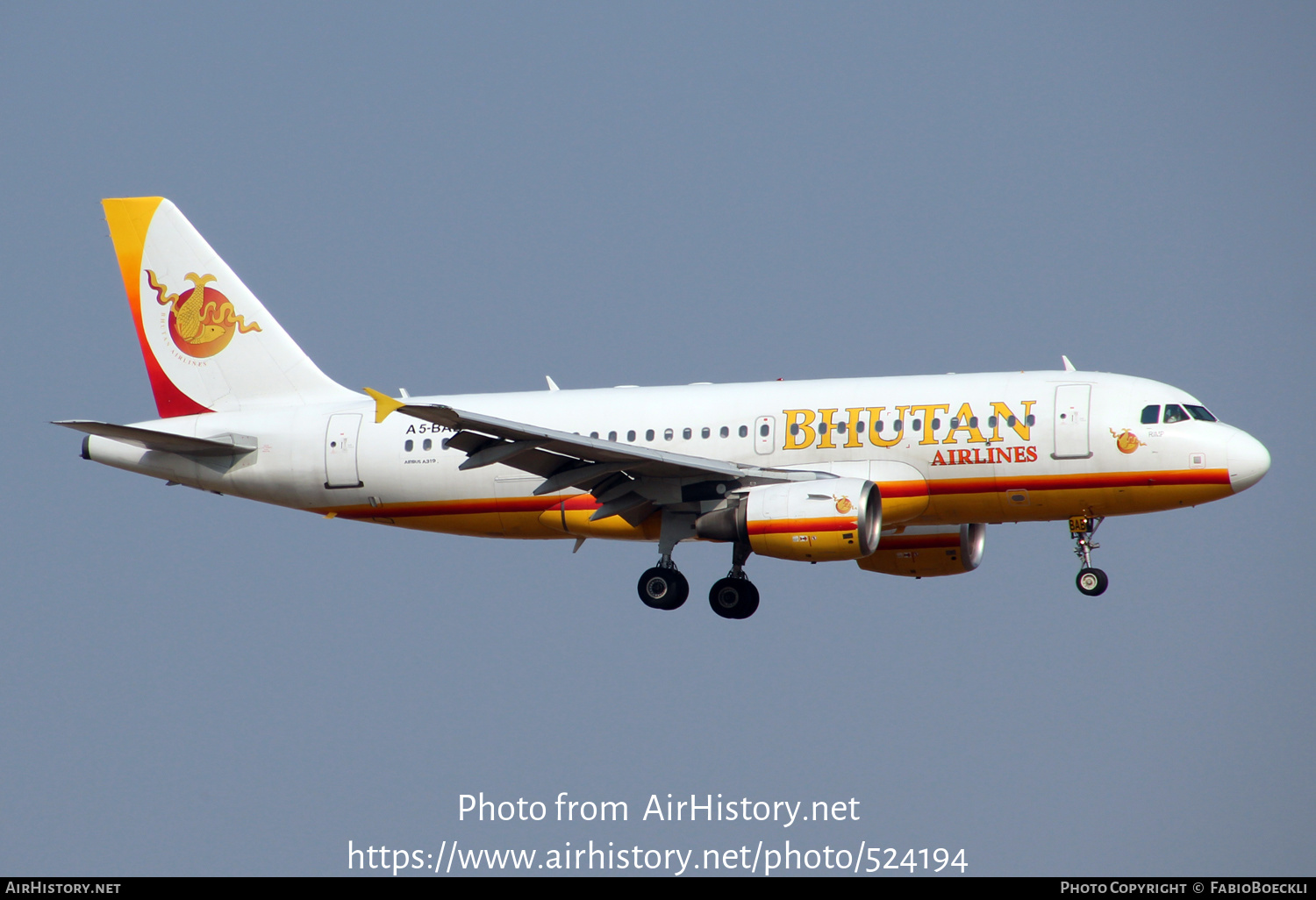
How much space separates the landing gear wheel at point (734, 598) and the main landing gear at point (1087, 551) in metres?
7.24

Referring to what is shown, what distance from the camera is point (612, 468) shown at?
35250 millimetres

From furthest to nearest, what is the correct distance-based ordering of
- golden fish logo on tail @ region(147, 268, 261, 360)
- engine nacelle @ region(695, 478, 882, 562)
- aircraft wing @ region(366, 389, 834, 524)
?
golden fish logo on tail @ region(147, 268, 261, 360)
engine nacelle @ region(695, 478, 882, 562)
aircraft wing @ region(366, 389, 834, 524)

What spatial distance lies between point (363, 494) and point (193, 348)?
6706 millimetres

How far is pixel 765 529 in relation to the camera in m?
34.2

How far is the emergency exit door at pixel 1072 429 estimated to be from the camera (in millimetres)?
34875

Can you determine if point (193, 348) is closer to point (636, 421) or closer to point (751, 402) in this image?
point (636, 421)

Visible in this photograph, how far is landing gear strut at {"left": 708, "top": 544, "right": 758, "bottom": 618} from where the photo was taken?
121ft

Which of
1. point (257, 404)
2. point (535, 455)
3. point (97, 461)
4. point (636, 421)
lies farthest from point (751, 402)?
point (97, 461)

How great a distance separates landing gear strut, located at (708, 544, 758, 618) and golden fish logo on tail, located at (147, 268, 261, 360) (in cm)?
1442

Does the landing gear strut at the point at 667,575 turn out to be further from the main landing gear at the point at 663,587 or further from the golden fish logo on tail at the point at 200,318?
the golden fish logo on tail at the point at 200,318

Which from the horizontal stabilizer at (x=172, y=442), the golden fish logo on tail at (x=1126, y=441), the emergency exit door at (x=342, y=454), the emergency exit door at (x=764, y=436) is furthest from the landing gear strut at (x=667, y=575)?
the horizontal stabilizer at (x=172, y=442)

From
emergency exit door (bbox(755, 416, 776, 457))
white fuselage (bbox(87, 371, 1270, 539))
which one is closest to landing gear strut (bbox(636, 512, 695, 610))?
white fuselage (bbox(87, 371, 1270, 539))

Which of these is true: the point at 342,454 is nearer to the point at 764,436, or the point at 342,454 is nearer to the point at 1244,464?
the point at 764,436

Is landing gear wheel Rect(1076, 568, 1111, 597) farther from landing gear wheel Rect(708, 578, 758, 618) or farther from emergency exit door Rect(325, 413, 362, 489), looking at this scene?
emergency exit door Rect(325, 413, 362, 489)
